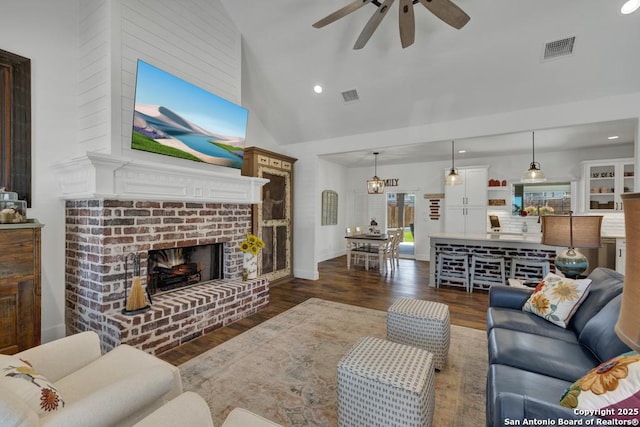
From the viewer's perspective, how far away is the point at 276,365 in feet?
8.21

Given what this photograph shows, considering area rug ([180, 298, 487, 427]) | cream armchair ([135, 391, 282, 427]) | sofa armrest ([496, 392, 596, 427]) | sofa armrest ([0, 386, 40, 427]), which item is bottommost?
area rug ([180, 298, 487, 427])

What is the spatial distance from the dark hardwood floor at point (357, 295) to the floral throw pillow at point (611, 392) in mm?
2501

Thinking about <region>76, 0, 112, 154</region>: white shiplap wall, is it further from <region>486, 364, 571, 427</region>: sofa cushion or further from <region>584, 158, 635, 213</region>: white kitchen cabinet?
<region>584, 158, 635, 213</region>: white kitchen cabinet

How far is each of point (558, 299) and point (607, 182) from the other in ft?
18.3

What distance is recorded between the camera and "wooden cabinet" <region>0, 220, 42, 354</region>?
219 centimetres

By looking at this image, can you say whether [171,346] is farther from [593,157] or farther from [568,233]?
[593,157]

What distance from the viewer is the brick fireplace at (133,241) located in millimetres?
2645

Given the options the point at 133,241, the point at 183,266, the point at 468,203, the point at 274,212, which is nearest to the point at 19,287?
the point at 133,241

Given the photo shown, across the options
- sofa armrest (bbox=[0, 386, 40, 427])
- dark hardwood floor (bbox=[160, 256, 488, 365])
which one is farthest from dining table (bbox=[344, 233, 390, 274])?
sofa armrest (bbox=[0, 386, 40, 427])

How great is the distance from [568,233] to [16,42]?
538cm

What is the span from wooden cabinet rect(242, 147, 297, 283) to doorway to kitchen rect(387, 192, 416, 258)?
3.98 meters

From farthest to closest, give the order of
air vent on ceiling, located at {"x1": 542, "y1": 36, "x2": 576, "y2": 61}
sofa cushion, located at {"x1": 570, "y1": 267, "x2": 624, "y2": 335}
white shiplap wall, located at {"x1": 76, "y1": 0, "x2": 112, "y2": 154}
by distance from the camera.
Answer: air vent on ceiling, located at {"x1": 542, "y1": 36, "x2": 576, "y2": 61} → white shiplap wall, located at {"x1": 76, "y1": 0, "x2": 112, "y2": 154} → sofa cushion, located at {"x1": 570, "y1": 267, "x2": 624, "y2": 335}

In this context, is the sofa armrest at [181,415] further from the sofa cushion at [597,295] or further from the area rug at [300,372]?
the sofa cushion at [597,295]

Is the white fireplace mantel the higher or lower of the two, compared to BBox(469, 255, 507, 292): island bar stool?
higher
